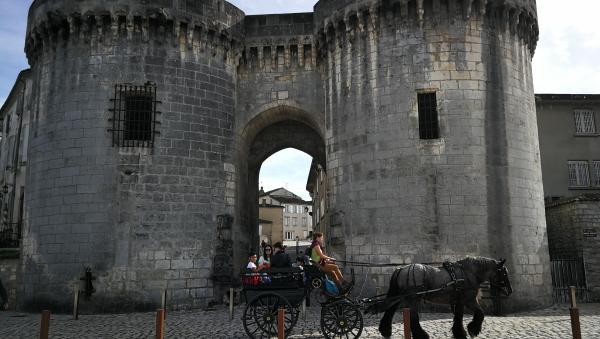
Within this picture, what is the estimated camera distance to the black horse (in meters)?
8.84

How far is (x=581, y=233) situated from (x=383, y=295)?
1019cm

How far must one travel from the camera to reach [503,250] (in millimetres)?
13258

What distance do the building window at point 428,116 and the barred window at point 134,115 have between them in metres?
7.97

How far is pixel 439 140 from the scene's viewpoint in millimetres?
13805

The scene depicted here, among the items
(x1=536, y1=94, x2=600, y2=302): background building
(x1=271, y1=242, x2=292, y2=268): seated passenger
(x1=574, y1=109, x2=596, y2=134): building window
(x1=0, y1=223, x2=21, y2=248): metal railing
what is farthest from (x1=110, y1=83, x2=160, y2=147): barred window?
(x1=574, y1=109, x2=596, y2=134): building window

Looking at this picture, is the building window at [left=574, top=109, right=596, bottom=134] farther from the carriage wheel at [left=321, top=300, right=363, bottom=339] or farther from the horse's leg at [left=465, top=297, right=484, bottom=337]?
the carriage wheel at [left=321, top=300, right=363, bottom=339]

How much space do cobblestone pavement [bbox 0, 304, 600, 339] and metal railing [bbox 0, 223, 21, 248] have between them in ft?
30.6

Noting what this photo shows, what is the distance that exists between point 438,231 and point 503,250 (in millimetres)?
1830

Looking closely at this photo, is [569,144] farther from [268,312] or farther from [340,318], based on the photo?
[268,312]

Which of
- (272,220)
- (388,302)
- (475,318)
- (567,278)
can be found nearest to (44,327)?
(388,302)

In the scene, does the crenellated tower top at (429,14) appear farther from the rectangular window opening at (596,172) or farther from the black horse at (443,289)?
the rectangular window opening at (596,172)

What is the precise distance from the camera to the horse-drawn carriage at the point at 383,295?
8820 mm

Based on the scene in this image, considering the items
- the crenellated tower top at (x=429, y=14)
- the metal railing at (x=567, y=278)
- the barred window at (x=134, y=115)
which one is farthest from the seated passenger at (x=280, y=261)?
the metal railing at (x=567, y=278)

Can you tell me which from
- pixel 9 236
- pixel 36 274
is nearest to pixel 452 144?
pixel 36 274
